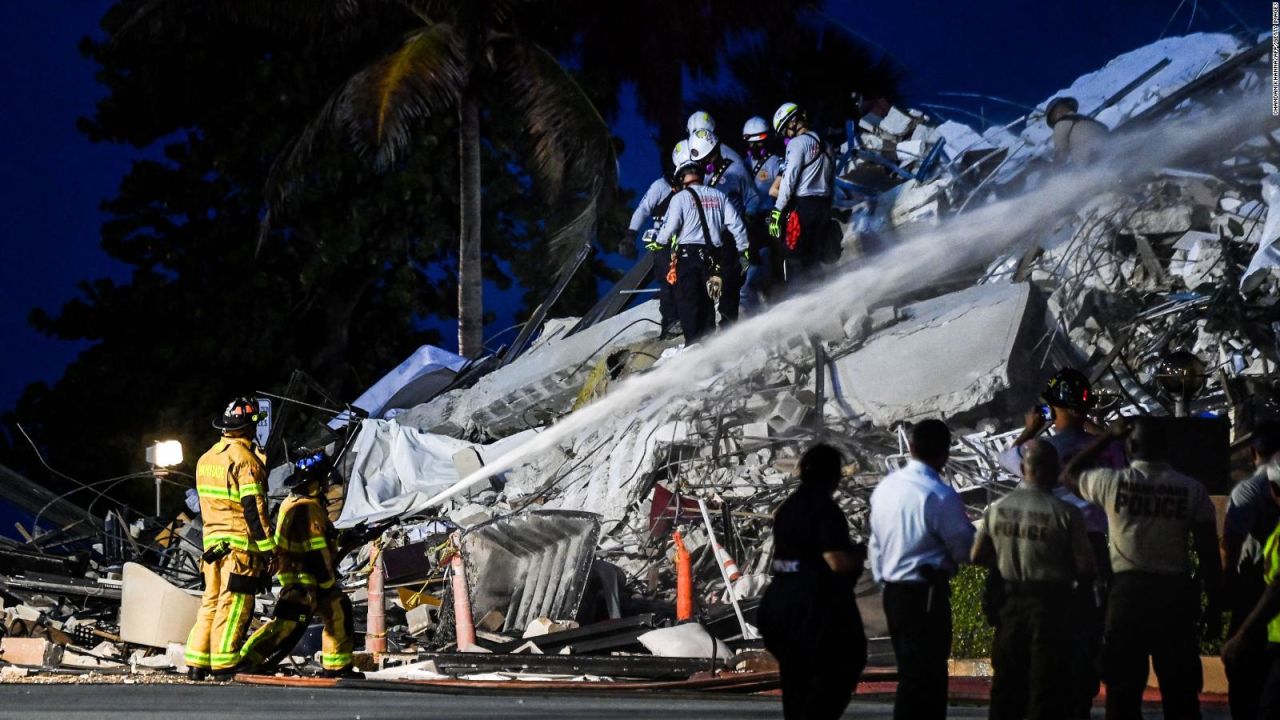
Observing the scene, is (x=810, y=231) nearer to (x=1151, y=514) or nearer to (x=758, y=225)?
(x=758, y=225)

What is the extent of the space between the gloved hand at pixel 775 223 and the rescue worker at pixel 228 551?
5814 mm

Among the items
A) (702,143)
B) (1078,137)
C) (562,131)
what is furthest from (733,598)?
(562,131)

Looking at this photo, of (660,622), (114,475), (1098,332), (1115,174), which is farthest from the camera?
(114,475)

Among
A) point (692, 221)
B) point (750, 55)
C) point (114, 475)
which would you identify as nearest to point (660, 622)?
point (692, 221)

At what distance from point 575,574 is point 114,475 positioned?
1792 centimetres

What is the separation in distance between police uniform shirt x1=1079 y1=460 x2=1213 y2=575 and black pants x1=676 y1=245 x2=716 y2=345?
7.21 meters

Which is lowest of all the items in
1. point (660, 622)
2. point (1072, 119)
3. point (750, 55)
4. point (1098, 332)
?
point (660, 622)

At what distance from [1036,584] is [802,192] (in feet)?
25.3

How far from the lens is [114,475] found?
27250mm

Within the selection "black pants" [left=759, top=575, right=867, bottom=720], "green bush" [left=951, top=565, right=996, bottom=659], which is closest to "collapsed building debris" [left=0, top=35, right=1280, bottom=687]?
"green bush" [left=951, top=565, right=996, bottom=659]

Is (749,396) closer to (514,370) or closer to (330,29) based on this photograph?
(514,370)

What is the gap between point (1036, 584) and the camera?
6234 mm

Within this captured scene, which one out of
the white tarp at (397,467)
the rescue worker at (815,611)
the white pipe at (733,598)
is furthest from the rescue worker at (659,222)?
the rescue worker at (815,611)

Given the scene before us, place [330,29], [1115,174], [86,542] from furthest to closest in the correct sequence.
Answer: [330,29] < [86,542] < [1115,174]
